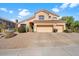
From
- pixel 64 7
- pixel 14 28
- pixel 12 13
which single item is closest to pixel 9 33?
pixel 14 28

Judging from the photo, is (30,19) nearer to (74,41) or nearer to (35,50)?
(35,50)

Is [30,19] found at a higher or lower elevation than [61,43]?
higher

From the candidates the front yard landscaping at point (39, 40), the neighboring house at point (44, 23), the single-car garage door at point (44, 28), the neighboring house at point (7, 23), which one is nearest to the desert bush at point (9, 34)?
the front yard landscaping at point (39, 40)

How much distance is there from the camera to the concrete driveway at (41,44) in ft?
25.2

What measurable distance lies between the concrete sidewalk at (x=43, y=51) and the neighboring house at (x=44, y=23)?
2.87 ft

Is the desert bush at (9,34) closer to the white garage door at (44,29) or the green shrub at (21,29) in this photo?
the green shrub at (21,29)

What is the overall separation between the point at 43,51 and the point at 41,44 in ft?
1.66

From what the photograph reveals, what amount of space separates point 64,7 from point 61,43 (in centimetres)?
153

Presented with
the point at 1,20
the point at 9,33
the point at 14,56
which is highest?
the point at 1,20

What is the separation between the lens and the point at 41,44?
8148 mm

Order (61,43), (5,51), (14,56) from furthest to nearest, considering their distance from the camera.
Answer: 1. (61,43)
2. (5,51)
3. (14,56)

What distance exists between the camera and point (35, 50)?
7.80 meters

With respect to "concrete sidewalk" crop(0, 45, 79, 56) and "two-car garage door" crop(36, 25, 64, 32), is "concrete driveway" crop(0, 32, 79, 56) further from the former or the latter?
"two-car garage door" crop(36, 25, 64, 32)

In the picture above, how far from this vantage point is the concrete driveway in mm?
7680
